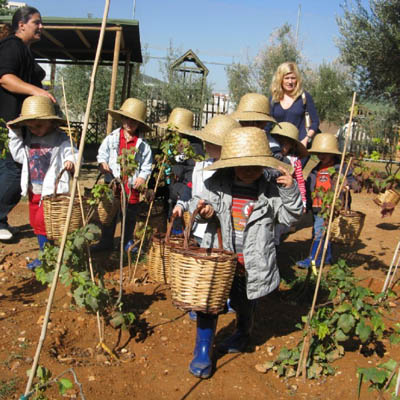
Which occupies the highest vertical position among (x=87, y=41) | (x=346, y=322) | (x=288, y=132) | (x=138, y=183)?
(x=87, y=41)

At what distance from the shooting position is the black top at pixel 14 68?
14.5 ft

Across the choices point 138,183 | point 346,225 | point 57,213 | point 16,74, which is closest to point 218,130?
point 138,183

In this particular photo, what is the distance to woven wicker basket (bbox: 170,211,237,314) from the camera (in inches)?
98.7

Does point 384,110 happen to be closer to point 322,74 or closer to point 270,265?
point 322,74

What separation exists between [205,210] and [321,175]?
2691mm

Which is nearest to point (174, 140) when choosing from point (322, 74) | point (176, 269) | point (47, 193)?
A: point (47, 193)

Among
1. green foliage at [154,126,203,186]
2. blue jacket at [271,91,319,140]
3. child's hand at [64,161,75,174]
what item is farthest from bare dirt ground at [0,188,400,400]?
blue jacket at [271,91,319,140]

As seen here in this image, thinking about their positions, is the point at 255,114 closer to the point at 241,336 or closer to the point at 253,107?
the point at 253,107

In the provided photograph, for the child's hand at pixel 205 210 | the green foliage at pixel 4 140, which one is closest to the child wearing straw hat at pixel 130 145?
the green foliage at pixel 4 140

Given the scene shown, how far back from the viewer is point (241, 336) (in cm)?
319

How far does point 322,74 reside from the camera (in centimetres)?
2609

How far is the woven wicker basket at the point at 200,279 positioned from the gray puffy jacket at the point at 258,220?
24 centimetres

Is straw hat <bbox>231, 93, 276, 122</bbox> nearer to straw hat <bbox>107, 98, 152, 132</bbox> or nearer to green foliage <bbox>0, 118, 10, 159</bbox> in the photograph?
straw hat <bbox>107, 98, 152, 132</bbox>

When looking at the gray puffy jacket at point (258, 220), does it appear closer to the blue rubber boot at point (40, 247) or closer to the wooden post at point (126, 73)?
the blue rubber boot at point (40, 247)
